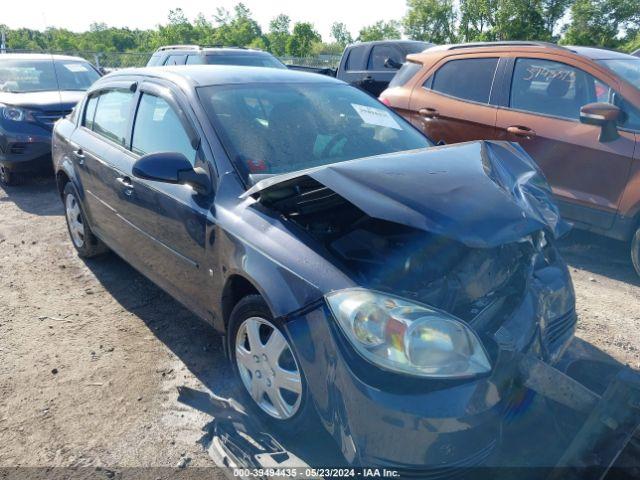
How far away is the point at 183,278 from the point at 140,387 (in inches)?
26.9

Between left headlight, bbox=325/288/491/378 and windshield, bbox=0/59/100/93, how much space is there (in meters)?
7.94

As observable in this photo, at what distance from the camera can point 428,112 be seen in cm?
546

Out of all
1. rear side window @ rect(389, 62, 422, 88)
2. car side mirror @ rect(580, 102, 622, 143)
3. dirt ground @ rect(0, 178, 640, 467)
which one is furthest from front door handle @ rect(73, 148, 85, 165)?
car side mirror @ rect(580, 102, 622, 143)

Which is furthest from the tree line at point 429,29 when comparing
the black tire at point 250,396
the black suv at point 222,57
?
the black tire at point 250,396

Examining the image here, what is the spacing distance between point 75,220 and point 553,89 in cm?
456

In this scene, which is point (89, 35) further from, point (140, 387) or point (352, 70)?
point (140, 387)

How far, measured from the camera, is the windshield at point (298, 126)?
2834 millimetres

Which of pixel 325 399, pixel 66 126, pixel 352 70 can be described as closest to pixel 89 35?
pixel 352 70

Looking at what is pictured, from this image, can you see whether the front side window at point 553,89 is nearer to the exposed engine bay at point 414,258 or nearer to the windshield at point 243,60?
the exposed engine bay at point 414,258

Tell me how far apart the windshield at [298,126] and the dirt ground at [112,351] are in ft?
4.46

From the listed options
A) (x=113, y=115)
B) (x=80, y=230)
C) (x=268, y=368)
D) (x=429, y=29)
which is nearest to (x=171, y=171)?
(x=268, y=368)

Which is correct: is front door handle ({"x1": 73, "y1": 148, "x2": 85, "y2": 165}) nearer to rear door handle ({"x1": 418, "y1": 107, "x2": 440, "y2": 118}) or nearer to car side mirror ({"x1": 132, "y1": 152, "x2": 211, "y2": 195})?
car side mirror ({"x1": 132, "y1": 152, "x2": 211, "y2": 195})

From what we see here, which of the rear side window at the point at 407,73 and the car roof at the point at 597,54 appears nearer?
the car roof at the point at 597,54

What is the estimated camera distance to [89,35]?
63.8m
